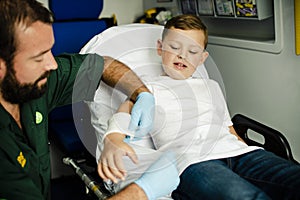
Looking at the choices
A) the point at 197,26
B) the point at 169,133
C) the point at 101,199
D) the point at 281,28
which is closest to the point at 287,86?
the point at 281,28

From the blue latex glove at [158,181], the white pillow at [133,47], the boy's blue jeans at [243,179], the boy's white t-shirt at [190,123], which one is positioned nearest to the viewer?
the blue latex glove at [158,181]

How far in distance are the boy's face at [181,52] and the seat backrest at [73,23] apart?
28.9 inches

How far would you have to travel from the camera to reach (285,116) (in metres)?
1.87

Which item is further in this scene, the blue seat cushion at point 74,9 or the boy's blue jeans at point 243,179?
the blue seat cushion at point 74,9

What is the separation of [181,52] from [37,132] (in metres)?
0.68

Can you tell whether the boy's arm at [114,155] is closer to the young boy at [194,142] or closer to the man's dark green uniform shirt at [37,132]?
the young boy at [194,142]

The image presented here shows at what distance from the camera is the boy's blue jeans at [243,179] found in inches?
52.4

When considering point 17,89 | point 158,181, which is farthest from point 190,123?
point 17,89

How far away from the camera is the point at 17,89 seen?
1149 mm

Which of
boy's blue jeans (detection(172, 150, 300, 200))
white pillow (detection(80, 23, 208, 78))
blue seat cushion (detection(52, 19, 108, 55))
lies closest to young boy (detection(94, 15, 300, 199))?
boy's blue jeans (detection(172, 150, 300, 200))

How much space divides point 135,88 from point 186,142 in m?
0.28

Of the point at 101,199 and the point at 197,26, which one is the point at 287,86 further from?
the point at 101,199

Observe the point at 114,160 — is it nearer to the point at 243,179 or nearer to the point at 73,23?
the point at 243,179

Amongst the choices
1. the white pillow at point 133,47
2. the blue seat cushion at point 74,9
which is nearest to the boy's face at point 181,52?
the white pillow at point 133,47
